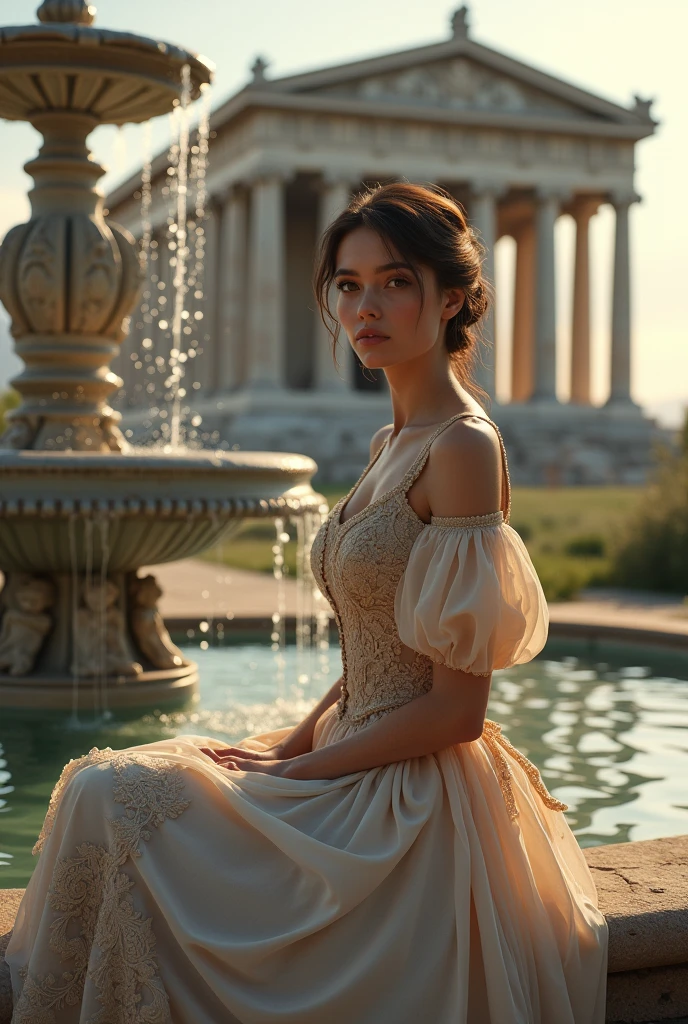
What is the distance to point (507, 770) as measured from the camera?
143 inches

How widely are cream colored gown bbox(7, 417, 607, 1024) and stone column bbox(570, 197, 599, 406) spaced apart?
179ft

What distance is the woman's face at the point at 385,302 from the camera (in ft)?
11.8

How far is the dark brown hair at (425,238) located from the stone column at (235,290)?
50677 millimetres

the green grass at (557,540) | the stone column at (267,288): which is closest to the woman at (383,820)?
the green grass at (557,540)

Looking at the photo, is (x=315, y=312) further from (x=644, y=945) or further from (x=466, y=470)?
(x=466, y=470)

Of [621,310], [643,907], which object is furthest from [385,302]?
[621,310]

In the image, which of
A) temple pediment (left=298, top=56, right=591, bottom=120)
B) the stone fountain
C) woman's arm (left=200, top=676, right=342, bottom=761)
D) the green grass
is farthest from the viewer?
temple pediment (left=298, top=56, right=591, bottom=120)

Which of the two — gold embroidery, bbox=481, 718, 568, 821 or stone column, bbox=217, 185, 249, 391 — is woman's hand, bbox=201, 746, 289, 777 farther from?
stone column, bbox=217, 185, 249, 391

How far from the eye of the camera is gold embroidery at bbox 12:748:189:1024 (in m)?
3.15

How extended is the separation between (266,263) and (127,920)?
1953 inches

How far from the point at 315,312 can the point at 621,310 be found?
13.6 m

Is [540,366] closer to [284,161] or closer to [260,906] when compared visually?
[284,161]

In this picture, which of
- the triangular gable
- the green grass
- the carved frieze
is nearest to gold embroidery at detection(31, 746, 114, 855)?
the green grass

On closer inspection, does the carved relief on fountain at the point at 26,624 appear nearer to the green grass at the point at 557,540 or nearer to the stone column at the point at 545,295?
the green grass at the point at 557,540
